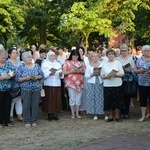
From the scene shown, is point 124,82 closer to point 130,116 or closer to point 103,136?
point 130,116

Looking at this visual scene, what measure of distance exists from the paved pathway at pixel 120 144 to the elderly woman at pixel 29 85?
90.3 inches

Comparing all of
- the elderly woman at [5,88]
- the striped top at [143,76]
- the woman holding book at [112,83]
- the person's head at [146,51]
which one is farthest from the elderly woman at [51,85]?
the person's head at [146,51]

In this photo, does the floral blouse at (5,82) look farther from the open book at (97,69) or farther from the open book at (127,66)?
the open book at (127,66)

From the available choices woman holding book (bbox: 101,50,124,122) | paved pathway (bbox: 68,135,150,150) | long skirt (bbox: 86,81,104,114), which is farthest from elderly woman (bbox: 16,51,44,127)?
paved pathway (bbox: 68,135,150,150)

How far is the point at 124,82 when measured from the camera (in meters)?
8.70

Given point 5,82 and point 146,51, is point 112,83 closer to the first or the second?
point 146,51

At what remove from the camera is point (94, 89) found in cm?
894

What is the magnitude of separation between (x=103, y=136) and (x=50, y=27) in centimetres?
2081

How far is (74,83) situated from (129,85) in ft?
4.70

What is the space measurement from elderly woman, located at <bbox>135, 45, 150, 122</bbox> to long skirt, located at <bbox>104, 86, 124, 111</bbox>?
52 centimetres

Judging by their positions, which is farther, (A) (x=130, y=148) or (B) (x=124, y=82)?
(B) (x=124, y=82)

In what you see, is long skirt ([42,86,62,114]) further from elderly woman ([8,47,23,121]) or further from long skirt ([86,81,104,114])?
long skirt ([86,81,104,114])

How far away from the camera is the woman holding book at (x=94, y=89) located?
8.89m

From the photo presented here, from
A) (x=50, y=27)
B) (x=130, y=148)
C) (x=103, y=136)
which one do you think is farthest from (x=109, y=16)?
(x=50, y=27)
